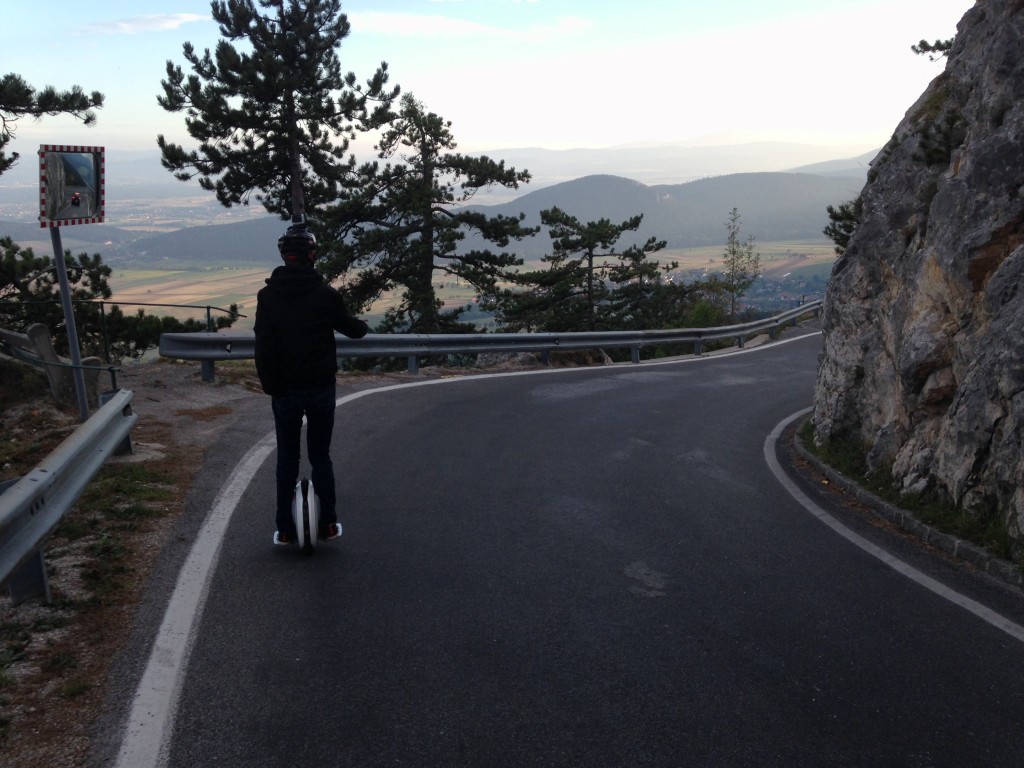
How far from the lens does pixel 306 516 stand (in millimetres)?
5883

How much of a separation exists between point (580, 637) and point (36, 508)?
3.04 meters

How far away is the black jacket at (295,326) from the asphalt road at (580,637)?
1.23 m

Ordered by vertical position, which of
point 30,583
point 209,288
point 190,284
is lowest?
point 30,583

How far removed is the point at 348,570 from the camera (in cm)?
571

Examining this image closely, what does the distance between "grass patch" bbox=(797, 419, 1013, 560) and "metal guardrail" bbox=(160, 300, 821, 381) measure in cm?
646

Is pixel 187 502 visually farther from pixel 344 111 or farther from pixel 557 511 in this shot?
pixel 344 111

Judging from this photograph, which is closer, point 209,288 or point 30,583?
point 30,583

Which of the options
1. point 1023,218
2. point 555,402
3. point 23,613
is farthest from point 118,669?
point 555,402

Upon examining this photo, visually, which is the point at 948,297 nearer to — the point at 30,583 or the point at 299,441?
the point at 299,441

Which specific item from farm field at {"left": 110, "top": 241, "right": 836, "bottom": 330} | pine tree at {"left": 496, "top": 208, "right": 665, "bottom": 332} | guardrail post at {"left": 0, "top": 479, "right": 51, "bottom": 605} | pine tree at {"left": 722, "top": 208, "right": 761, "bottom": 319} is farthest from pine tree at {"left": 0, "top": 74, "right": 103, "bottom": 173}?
pine tree at {"left": 722, "top": 208, "right": 761, "bottom": 319}

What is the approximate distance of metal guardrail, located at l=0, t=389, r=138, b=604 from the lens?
14.3 ft

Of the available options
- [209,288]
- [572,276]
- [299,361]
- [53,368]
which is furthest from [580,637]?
[209,288]

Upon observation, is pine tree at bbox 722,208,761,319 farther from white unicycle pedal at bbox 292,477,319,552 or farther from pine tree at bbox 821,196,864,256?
white unicycle pedal at bbox 292,477,319,552

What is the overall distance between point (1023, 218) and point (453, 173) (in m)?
29.3
